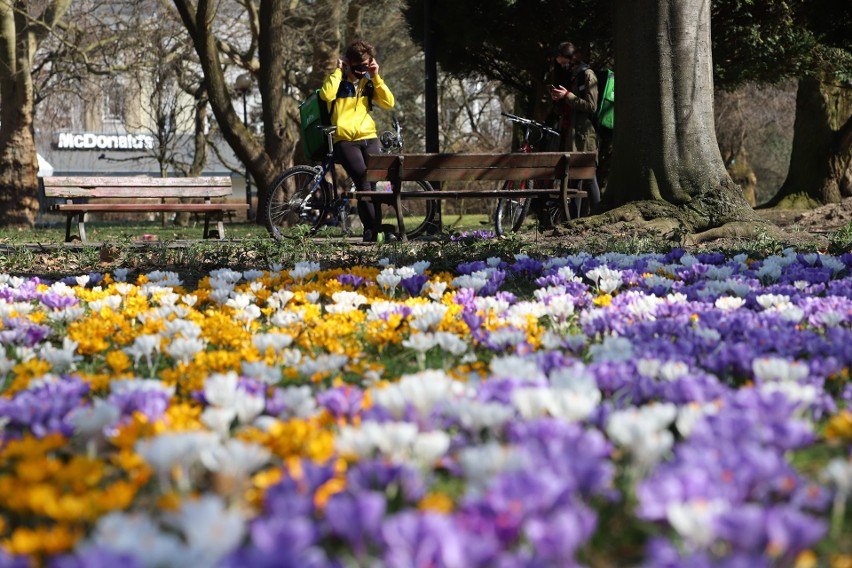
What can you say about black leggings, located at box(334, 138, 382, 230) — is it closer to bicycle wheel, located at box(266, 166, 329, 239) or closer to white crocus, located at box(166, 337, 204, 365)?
bicycle wheel, located at box(266, 166, 329, 239)

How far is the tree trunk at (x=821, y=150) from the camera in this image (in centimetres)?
1672

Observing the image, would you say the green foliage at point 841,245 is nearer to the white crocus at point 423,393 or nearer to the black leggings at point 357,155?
the black leggings at point 357,155

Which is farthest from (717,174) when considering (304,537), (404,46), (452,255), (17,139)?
→ (404,46)

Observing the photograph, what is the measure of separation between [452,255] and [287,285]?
1.66 meters

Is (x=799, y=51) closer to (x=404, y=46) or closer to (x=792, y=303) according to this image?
(x=792, y=303)

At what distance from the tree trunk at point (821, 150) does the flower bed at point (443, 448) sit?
47.6ft

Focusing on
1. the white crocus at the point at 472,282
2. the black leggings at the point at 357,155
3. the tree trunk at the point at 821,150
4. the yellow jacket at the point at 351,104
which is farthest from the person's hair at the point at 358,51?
the tree trunk at the point at 821,150

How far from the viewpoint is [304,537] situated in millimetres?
1271

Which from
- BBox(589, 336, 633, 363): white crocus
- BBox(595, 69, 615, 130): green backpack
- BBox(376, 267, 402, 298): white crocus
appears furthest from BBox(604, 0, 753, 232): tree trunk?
BBox(589, 336, 633, 363): white crocus

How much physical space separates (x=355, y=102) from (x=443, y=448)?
310 inches

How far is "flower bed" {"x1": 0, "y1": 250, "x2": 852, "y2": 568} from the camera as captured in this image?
132 cm

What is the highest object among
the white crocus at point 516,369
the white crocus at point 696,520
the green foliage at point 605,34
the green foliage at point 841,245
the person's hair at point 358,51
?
the green foliage at point 605,34

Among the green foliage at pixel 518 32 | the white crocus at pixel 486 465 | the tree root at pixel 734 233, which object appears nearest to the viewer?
the white crocus at pixel 486 465

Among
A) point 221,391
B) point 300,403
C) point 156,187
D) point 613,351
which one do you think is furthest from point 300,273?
point 156,187
